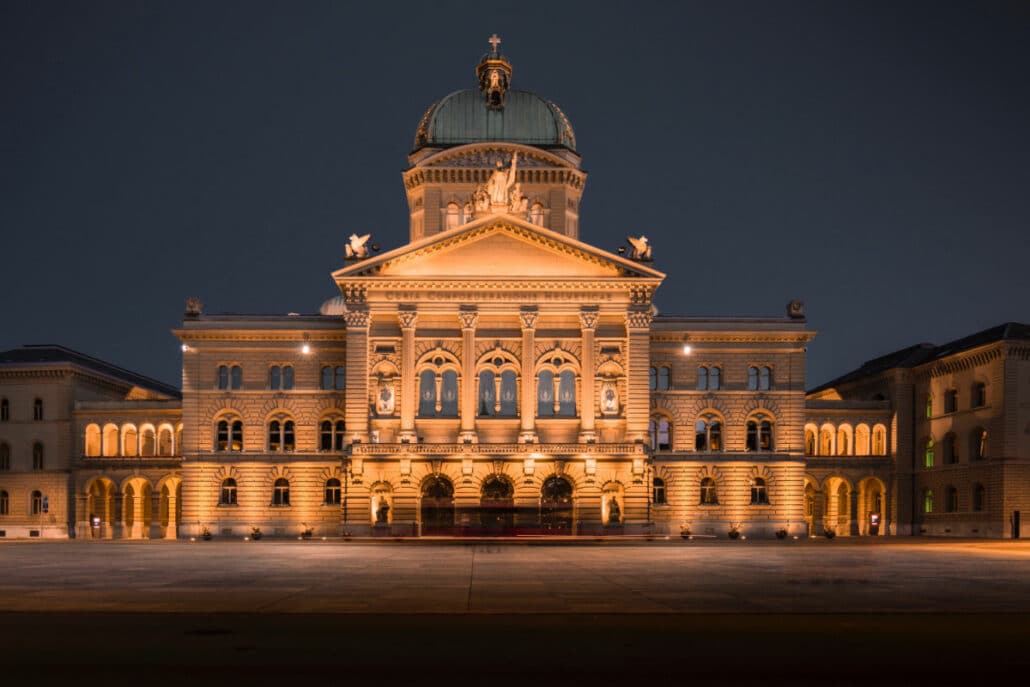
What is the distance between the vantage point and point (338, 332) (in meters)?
97.2

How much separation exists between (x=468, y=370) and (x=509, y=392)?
4.09 metres

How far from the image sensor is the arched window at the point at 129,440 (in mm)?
103938

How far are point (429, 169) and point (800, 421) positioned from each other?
3659 cm

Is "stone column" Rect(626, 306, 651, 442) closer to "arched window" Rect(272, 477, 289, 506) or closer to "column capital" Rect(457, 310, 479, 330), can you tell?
"column capital" Rect(457, 310, 479, 330)

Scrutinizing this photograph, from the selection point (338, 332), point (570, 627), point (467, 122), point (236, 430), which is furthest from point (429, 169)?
point (570, 627)

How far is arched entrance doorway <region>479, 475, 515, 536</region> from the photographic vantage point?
286ft

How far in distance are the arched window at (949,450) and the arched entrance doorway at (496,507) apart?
116 ft

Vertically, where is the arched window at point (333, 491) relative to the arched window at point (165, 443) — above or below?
below

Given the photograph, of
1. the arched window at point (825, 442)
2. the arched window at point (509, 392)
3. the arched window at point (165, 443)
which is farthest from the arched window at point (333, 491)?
the arched window at point (825, 442)

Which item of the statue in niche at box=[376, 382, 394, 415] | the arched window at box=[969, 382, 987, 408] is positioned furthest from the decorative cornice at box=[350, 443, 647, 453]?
the arched window at box=[969, 382, 987, 408]

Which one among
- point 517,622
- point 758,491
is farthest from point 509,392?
point 517,622

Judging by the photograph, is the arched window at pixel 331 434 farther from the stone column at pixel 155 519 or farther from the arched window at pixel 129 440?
the arched window at pixel 129 440

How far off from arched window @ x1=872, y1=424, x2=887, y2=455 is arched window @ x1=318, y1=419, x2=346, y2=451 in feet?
145

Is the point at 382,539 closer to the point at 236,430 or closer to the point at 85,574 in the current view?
the point at 236,430
